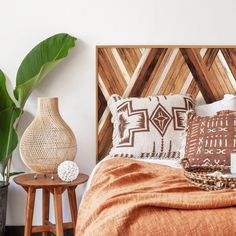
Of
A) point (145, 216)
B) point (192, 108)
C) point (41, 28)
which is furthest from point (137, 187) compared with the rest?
point (41, 28)

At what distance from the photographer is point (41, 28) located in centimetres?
303

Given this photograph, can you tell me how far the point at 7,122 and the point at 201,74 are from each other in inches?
52.9

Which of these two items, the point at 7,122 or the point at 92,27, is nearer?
the point at 7,122

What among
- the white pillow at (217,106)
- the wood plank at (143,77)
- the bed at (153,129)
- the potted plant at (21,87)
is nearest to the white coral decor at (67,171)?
the bed at (153,129)

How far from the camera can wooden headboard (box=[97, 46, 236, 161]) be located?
3039mm

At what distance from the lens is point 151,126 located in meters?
2.73

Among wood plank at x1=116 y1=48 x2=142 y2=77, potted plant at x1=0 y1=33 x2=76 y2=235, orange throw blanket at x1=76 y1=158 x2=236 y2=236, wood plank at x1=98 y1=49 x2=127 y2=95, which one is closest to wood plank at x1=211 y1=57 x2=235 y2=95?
Result: wood plank at x1=116 y1=48 x2=142 y2=77

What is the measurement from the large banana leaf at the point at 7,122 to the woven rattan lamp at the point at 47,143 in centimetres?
13

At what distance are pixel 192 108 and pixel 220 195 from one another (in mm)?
1364

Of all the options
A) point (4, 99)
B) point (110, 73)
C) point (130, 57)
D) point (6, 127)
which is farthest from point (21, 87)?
point (130, 57)

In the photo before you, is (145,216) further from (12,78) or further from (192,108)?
(12,78)

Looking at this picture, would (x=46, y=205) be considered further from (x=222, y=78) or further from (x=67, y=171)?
(x=222, y=78)

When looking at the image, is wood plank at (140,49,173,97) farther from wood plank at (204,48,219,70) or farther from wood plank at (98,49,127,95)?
wood plank at (204,48,219,70)

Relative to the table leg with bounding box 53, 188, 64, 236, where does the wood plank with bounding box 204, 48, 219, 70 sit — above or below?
above
